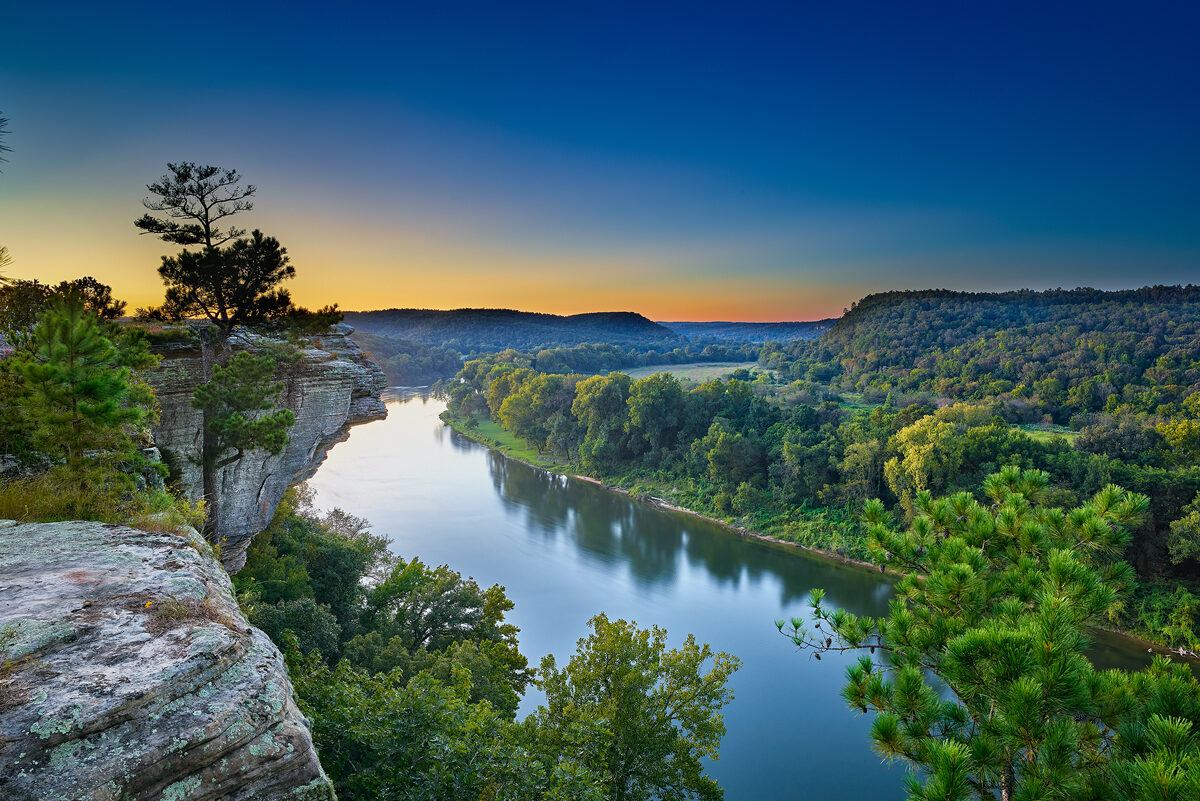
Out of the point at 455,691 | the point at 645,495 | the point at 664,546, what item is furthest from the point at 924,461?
the point at 455,691

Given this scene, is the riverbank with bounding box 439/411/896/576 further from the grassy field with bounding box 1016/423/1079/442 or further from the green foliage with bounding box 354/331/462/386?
the green foliage with bounding box 354/331/462/386

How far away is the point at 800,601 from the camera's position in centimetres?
1911

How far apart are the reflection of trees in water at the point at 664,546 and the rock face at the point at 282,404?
12.6 metres

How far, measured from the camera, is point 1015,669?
3609 millimetres

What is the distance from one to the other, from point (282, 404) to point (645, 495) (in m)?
21.6

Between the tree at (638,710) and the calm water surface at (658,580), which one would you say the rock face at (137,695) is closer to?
the tree at (638,710)

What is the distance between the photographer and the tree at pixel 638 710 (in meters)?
8.13

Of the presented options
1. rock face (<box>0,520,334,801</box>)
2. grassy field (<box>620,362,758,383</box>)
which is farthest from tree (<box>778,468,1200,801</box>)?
grassy field (<box>620,362,758,383</box>)

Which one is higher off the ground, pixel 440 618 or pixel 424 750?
pixel 424 750

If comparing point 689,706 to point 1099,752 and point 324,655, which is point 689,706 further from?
point 324,655

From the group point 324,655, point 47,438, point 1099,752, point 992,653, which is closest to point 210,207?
point 47,438

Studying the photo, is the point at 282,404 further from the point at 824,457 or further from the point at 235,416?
the point at 824,457

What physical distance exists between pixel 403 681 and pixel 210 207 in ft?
29.2

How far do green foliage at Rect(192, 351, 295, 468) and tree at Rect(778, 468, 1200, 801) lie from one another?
27.5 ft
